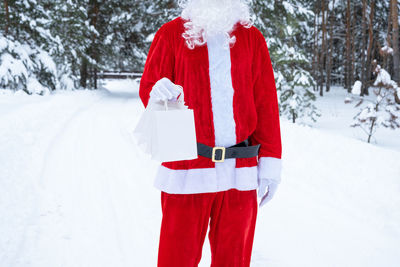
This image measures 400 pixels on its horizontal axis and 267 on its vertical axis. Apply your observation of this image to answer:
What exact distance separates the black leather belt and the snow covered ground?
1217 millimetres

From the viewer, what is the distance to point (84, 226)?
9.05ft

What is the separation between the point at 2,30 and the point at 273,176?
12582mm

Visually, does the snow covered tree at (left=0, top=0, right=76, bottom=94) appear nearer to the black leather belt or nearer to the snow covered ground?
the snow covered ground

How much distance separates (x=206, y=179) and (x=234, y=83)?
0.46m

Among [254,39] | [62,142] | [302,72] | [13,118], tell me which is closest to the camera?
[254,39]

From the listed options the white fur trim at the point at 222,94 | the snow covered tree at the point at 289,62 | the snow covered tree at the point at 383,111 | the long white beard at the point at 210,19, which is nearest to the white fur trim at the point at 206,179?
the white fur trim at the point at 222,94

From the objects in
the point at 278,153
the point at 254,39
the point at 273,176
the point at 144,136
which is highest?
the point at 254,39

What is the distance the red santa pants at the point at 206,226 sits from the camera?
55.4 inches

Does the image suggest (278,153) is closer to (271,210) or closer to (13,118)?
(271,210)

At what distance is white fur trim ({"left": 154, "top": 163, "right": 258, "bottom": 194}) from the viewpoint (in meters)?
1.38

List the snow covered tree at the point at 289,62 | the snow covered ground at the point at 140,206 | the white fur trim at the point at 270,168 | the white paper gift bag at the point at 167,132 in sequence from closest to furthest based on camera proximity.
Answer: the white paper gift bag at the point at 167,132
the white fur trim at the point at 270,168
the snow covered ground at the point at 140,206
the snow covered tree at the point at 289,62

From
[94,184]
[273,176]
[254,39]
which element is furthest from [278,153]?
[94,184]

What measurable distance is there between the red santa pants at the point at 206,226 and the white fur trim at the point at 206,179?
43mm

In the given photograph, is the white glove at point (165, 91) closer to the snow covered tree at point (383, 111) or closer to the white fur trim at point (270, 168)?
the white fur trim at point (270, 168)
